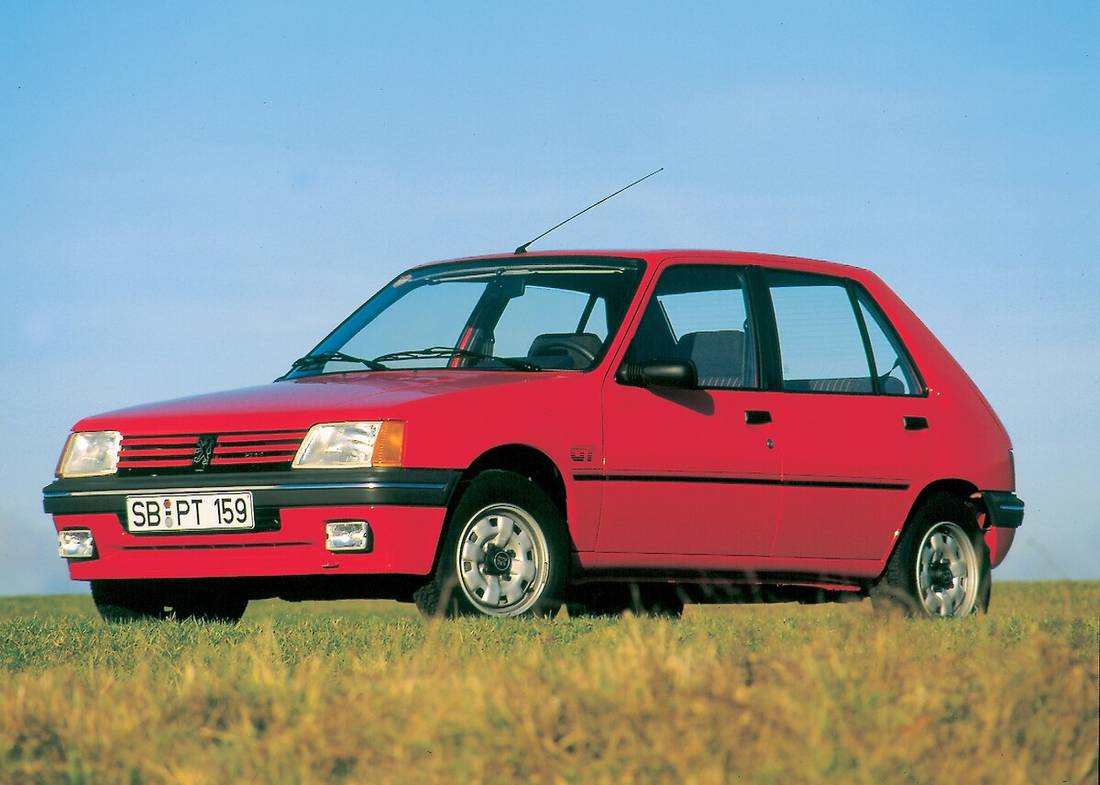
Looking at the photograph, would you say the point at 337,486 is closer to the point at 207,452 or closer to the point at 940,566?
the point at 207,452

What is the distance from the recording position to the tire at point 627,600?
1098cm

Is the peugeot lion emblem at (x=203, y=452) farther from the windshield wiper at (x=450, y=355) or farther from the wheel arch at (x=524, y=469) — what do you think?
the windshield wiper at (x=450, y=355)

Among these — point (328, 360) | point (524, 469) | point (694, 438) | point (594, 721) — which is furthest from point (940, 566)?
point (594, 721)

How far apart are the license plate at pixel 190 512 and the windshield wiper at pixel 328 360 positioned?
1.43 metres

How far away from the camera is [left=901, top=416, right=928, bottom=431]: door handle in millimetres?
10680

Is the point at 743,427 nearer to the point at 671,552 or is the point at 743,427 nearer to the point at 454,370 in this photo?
the point at 671,552

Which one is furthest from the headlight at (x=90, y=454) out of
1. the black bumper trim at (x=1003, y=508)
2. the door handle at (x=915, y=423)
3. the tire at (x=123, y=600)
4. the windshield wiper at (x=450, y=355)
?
the black bumper trim at (x=1003, y=508)

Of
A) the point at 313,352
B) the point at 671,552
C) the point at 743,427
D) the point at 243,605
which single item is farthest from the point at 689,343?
the point at 243,605

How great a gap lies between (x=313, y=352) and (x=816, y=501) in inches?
117

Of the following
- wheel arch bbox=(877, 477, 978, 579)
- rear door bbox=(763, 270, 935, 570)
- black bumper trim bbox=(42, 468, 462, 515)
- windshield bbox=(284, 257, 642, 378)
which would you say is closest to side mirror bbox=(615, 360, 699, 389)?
windshield bbox=(284, 257, 642, 378)

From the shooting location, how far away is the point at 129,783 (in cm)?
466

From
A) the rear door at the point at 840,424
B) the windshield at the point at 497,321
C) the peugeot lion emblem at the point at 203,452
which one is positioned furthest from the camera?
the rear door at the point at 840,424

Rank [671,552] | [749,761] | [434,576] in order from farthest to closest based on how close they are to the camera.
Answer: [671,552], [434,576], [749,761]

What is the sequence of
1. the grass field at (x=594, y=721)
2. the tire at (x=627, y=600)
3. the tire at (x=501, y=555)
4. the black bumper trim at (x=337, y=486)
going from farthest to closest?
1. the tire at (x=627, y=600)
2. the tire at (x=501, y=555)
3. the black bumper trim at (x=337, y=486)
4. the grass field at (x=594, y=721)
